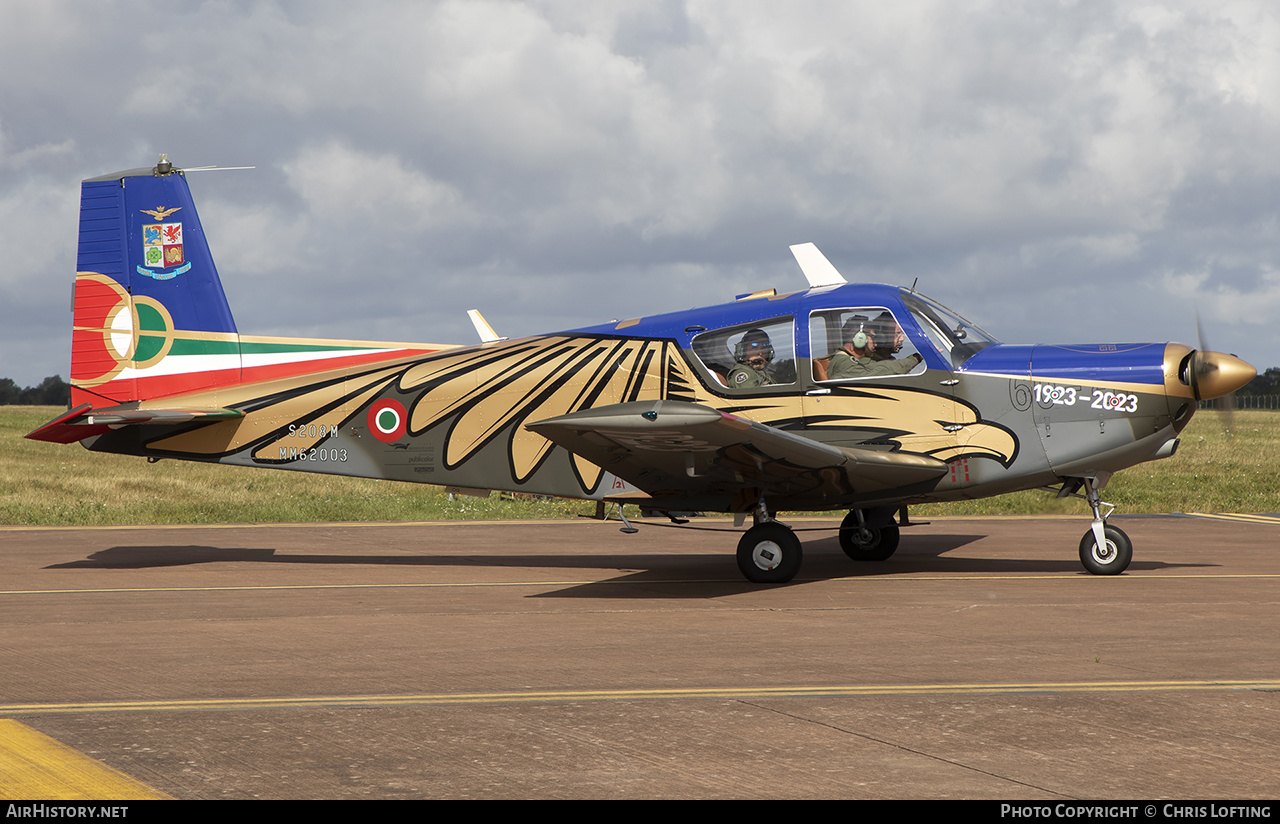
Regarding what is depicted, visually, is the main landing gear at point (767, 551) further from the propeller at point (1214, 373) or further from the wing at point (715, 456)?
the propeller at point (1214, 373)

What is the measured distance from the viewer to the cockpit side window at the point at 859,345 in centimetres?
1081

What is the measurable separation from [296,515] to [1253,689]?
51.3 feet

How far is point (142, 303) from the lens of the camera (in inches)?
502

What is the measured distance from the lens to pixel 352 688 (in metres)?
6.43

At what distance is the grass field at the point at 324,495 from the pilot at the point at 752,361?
3.51m

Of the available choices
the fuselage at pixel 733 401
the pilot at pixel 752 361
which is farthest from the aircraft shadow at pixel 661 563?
the pilot at pixel 752 361

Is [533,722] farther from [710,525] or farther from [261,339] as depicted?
[710,525]

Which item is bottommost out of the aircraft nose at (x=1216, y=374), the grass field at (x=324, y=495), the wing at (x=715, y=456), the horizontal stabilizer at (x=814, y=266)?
the grass field at (x=324, y=495)

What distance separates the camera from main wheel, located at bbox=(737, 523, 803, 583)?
10.6 m

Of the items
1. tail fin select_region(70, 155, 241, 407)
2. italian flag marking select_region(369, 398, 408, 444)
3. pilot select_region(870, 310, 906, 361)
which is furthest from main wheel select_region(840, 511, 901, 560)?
tail fin select_region(70, 155, 241, 407)

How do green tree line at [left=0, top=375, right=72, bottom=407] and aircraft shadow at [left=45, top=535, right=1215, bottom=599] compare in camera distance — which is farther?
green tree line at [left=0, top=375, right=72, bottom=407]

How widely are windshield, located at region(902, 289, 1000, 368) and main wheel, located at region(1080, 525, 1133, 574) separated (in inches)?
83.9

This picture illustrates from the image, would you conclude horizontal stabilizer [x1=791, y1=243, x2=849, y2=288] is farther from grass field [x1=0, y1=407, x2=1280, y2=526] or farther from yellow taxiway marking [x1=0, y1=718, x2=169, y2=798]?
yellow taxiway marking [x1=0, y1=718, x2=169, y2=798]
